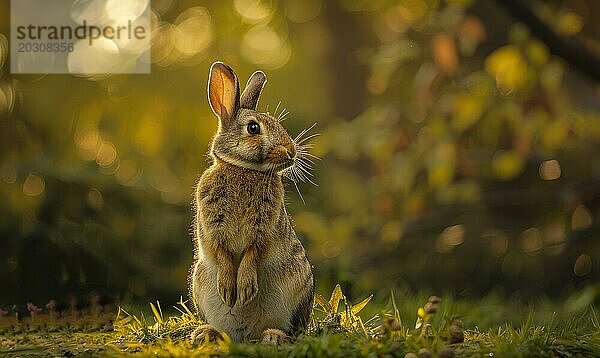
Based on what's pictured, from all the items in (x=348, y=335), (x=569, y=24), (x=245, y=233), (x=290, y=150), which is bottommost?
(x=348, y=335)

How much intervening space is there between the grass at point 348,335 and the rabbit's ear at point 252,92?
0.59m

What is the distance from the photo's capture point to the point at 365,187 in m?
4.21

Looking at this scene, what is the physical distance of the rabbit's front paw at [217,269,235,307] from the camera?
215 centimetres

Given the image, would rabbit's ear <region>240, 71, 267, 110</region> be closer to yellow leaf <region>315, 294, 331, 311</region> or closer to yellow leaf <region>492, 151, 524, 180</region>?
yellow leaf <region>315, 294, 331, 311</region>

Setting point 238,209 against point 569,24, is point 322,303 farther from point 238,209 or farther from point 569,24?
point 569,24

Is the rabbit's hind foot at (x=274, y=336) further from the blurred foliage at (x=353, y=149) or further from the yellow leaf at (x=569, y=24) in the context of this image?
the yellow leaf at (x=569, y=24)

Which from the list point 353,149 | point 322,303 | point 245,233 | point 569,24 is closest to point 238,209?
point 245,233

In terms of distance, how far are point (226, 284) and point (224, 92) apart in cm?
49

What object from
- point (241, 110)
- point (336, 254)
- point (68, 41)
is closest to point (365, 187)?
point (336, 254)

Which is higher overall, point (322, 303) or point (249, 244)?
point (249, 244)

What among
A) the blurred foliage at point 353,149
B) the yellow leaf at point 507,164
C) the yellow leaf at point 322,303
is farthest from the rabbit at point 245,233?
the yellow leaf at point 507,164

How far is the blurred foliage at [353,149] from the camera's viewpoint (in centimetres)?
312

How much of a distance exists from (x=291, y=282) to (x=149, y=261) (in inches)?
42.9

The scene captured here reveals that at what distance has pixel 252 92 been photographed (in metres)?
2.29
